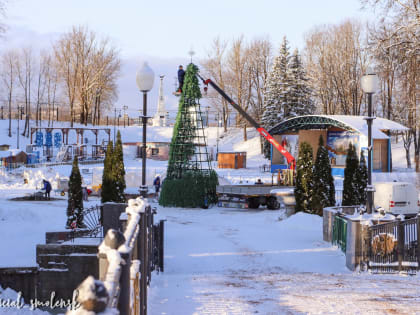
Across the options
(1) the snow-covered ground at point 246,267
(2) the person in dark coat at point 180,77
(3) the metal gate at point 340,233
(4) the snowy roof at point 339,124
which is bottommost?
(1) the snow-covered ground at point 246,267

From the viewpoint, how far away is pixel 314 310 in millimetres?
7938

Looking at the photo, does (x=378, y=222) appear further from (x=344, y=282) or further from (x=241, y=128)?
(x=241, y=128)

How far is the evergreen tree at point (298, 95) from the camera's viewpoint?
57.9m

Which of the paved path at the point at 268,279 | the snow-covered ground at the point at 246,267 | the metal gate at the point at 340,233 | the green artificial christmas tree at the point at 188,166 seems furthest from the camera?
the green artificial christmas tree at the point at 188,166

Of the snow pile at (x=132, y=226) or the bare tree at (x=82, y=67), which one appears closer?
the snow pile at (x=132, y=226)

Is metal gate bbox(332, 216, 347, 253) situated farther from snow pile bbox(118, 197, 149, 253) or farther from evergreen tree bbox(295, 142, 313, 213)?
snow pile bbox(118, 197, 149, 253)

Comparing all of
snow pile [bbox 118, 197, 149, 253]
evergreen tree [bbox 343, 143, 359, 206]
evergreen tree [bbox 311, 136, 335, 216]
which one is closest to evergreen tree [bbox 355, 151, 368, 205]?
evergreen tree [bbox 343, 143, 359, 206]

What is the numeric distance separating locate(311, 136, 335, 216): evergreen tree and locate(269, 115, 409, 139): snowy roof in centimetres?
2042

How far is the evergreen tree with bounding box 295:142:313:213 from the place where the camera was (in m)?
20.8

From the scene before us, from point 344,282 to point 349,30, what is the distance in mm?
60527

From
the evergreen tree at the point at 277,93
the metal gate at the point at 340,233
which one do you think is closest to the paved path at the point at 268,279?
the metal gate at the point at 340,233

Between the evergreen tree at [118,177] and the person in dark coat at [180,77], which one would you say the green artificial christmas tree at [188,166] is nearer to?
the person in dark coat at [180,77]

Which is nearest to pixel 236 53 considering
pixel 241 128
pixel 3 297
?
pixel 241 128

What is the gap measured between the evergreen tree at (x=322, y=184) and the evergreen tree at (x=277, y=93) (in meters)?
36.5
